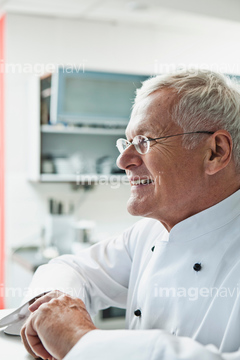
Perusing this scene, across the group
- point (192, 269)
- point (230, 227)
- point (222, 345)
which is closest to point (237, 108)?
point (230, 227)

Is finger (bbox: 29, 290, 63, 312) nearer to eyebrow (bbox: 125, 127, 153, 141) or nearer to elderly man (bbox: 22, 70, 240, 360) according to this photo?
elderly man (bbox: 22, 70, 240, 360)

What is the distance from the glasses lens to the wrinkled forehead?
0.02m

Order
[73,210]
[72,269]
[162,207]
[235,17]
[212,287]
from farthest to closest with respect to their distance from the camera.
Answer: [73,210] → [235,17] → [72,269] → [162,207] → [212,287]

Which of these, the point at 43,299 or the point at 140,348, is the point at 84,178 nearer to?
the point at 43,299

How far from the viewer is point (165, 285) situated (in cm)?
123

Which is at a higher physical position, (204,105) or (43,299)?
(204,105)

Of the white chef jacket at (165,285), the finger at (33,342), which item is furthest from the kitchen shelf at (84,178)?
the finger at (33,342)

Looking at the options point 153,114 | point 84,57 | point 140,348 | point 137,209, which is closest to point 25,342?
point 140,348

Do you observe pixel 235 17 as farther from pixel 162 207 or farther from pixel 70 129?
pixel 162 207

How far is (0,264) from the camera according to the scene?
4.07 m

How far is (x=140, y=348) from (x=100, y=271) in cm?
62

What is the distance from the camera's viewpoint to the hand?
0.97 m

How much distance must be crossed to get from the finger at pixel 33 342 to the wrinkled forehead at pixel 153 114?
609mm

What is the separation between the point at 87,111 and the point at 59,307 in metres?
3.06
